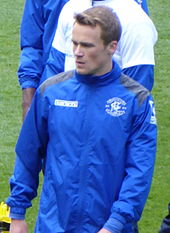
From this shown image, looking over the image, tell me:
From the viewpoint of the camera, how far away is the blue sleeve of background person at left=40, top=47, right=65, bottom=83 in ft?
20.8

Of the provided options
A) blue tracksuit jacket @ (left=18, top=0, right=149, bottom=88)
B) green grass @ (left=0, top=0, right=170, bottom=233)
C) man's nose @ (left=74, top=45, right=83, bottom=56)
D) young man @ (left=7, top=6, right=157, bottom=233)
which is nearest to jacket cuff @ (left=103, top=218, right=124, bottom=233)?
young man @ (left=7, top=6, right=157, bottom=233)

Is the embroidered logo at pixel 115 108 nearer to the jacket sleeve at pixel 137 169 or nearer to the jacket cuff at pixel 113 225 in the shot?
the jacket sleeve at pixel 137 169

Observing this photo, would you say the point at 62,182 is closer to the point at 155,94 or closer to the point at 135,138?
the point at 135,138

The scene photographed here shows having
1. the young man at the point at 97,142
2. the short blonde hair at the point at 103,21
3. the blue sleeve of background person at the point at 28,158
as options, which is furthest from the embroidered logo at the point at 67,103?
the short blonde hair at the point at 103,21


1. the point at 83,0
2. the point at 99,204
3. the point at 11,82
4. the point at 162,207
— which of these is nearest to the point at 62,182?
the point at 99,204

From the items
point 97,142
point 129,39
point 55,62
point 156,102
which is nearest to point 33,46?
point 55,62

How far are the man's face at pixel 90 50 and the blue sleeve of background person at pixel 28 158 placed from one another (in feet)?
1.12

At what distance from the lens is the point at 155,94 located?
39.5 feet

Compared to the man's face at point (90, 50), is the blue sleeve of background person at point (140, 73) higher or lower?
lower

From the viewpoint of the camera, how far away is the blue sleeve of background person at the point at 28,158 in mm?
5566

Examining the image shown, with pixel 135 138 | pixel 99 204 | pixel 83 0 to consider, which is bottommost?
pixel 99 204

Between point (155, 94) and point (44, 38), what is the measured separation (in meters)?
5.40

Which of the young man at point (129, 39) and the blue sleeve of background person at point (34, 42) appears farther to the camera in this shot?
the blue sleeve of background person at point (34, 42)

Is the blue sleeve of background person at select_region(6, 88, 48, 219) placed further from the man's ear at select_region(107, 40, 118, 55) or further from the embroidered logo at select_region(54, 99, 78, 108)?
the man's ear at select_region(107, 40, 118, 55)
